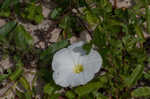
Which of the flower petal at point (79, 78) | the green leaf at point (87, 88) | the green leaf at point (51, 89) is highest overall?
the flower petal at point (79, 78)

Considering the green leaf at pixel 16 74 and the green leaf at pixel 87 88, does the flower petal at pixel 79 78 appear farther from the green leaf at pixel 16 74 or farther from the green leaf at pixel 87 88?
the green leaf at pixel 16 74

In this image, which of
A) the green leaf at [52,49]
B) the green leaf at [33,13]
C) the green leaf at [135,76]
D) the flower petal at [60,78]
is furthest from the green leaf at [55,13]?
the green leaf at [135,76]

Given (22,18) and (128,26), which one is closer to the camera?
(128,26)

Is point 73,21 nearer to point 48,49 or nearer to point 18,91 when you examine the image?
point 48,49

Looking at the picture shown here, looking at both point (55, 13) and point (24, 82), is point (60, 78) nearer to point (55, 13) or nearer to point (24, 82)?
point (24, 82)

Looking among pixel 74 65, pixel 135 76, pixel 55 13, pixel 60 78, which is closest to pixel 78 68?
pixel 74 65

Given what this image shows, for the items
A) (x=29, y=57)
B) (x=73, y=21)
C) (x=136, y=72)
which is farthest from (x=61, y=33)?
(x=136, y=72)
